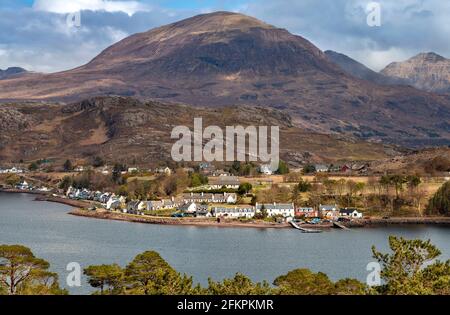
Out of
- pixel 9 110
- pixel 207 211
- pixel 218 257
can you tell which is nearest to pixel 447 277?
pixel 218 257

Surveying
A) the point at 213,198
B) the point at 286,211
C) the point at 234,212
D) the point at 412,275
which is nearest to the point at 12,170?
the point at 213,198

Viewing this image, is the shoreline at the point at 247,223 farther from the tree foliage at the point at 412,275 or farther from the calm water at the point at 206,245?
the tree foliage at the point at 412,275

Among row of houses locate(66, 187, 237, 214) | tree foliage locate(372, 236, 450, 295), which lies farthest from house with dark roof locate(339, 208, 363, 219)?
tree foliage locate(372, 236, 450, 295)

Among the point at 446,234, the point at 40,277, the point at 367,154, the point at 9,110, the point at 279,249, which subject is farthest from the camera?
the point at 9,110

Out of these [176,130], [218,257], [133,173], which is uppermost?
[176,130]

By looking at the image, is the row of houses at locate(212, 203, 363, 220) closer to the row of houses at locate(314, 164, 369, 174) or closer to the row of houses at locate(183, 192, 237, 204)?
the row of houses at locate(183, 192, 237, 204)
